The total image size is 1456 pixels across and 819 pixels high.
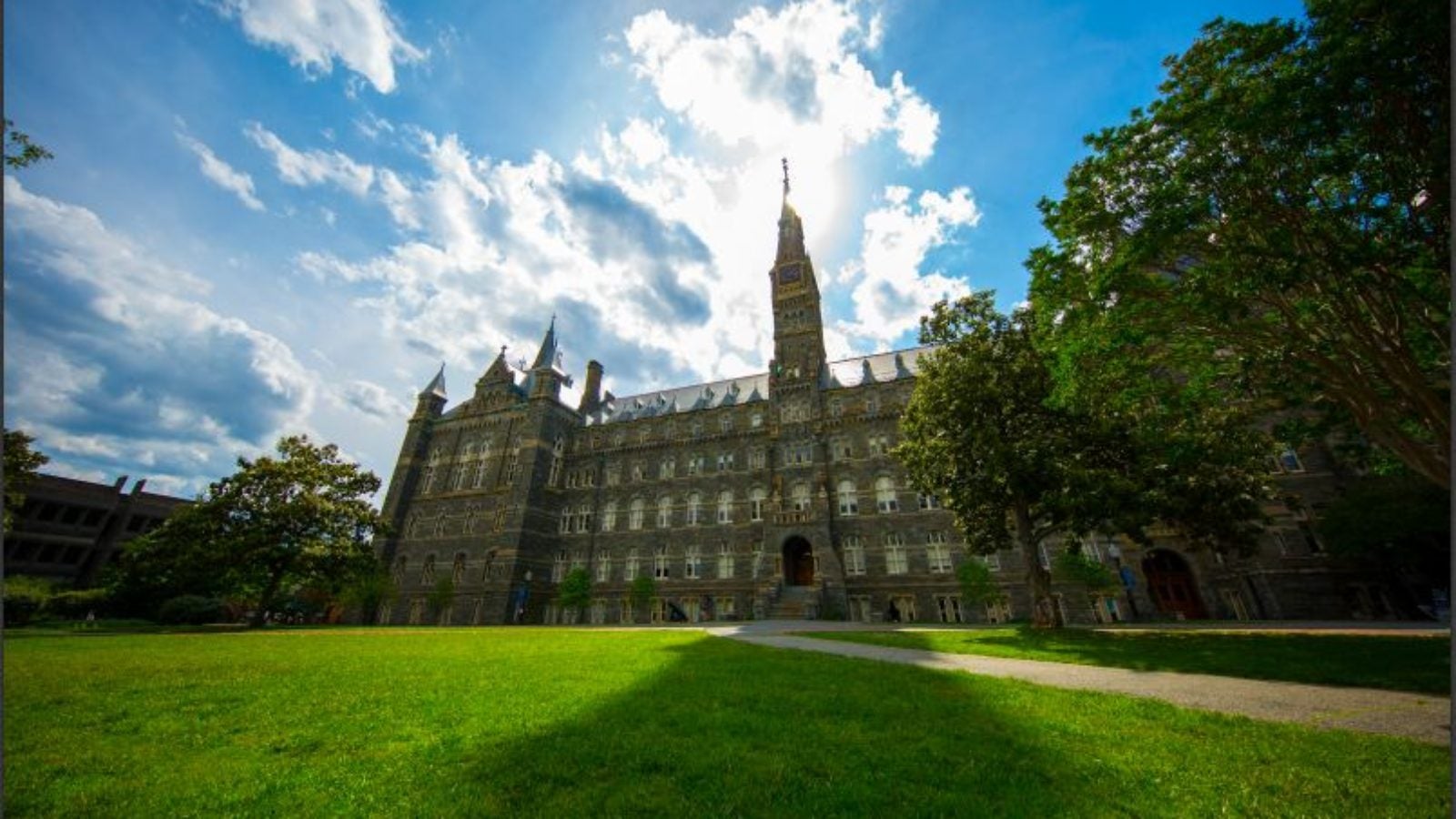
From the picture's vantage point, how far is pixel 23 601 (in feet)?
109

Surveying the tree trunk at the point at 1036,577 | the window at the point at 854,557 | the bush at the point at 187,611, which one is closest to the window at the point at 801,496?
the window at the point at 854,557

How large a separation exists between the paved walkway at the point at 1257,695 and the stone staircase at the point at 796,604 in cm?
1819

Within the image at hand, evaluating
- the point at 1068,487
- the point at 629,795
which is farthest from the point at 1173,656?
the point at 629,795

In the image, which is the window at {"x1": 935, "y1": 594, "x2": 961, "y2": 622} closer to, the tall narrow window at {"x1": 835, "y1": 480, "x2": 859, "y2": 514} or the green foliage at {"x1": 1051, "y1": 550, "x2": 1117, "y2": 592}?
the tall narrow window at {"x1": 835, "y1": 480, "x2": 859, "y2": 514}

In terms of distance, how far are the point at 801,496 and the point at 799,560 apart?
178 inches

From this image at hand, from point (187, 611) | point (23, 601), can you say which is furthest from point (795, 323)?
point (23, 601)

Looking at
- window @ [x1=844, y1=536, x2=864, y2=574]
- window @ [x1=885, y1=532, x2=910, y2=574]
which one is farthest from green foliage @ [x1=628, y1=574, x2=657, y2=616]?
window @ [x1=885, y1=532, x2=910, y2=574]

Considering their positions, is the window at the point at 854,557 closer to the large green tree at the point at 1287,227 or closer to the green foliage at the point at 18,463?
the large green tree at the point at 1287,227

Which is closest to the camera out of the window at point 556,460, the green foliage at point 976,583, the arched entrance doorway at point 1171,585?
the green foliage at point 976,583

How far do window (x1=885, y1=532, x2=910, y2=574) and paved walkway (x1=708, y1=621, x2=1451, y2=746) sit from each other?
20621 millimetres

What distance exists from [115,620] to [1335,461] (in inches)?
2680

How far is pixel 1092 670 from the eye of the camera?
11.9 metres

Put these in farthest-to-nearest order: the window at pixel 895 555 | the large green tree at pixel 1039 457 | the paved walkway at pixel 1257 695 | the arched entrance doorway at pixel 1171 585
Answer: the window at pixel 895 555
the arched entrance doorway at pixel 1171 585
the large green tree at pixel 1039 457
the paved walkway at pixel 1257 695

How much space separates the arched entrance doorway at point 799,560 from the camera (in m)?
37.8
